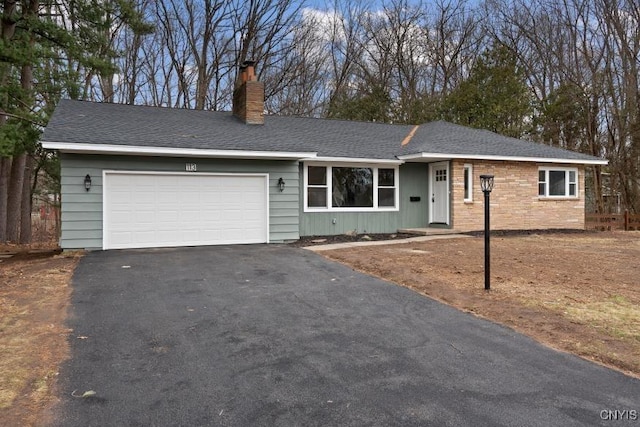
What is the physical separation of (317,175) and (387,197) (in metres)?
2.51

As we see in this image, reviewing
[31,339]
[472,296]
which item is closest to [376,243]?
[472,296]

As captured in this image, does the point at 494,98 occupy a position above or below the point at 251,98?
above

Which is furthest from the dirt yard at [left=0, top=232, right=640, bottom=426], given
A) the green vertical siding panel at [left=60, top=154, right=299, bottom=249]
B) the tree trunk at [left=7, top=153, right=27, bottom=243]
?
the tree trunk at [left=7, top=153, right=27, bottom=243]

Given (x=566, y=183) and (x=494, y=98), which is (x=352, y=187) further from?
(x=494, y=98)

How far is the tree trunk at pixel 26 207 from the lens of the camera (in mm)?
16922

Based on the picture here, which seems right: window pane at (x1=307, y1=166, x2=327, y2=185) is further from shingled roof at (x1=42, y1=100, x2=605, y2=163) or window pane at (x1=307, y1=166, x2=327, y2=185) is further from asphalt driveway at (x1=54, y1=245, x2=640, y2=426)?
asphalt driveway at (x1=54, y1=245, x2=640, y2=426)

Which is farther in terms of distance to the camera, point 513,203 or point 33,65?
point 513,203

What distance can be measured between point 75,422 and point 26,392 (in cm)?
68

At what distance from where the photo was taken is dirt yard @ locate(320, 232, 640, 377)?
14.9 ft

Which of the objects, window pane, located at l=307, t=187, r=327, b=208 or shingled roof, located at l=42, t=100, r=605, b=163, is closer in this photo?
shingled roof, located at l=42, t=100, r=605, b=163

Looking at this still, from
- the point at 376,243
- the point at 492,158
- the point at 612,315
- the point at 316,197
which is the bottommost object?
the point at 612,315

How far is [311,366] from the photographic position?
148 inches

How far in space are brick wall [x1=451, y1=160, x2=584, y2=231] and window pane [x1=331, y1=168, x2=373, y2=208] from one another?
2.57 meters

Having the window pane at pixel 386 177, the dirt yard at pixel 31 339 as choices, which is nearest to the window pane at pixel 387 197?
the window pane at pixel 386 177
